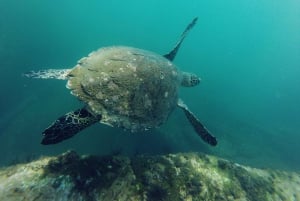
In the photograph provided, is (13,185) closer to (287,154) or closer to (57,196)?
(57,196)

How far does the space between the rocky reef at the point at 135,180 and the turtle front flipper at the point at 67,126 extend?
0.44 m

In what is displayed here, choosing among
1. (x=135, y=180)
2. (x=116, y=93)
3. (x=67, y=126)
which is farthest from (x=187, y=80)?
(x=67, y=126)

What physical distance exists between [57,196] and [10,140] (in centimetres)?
631

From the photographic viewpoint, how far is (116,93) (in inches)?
180

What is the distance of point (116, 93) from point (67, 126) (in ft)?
3.46

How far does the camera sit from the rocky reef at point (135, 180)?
369cm

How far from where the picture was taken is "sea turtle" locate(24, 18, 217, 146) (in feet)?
14.4

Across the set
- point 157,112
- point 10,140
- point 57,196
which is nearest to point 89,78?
point 157,112

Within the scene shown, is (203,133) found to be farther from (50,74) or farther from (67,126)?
(50,74)

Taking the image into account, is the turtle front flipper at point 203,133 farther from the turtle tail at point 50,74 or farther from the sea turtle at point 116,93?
the turtle tail at point 50,74

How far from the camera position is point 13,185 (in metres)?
3.65

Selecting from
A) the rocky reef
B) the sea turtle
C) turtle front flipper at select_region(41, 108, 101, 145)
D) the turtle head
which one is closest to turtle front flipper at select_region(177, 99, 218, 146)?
the rocky reef

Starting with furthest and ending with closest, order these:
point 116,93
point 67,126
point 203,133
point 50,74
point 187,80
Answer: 1. point 187,80
2. point 203,133
3. point 50,74
4. point 116,93
5. point 67,126

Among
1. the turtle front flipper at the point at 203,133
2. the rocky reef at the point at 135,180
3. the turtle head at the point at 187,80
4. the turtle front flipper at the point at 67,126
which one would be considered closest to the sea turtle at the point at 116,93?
the turtle front flipper at the point at 67,126
